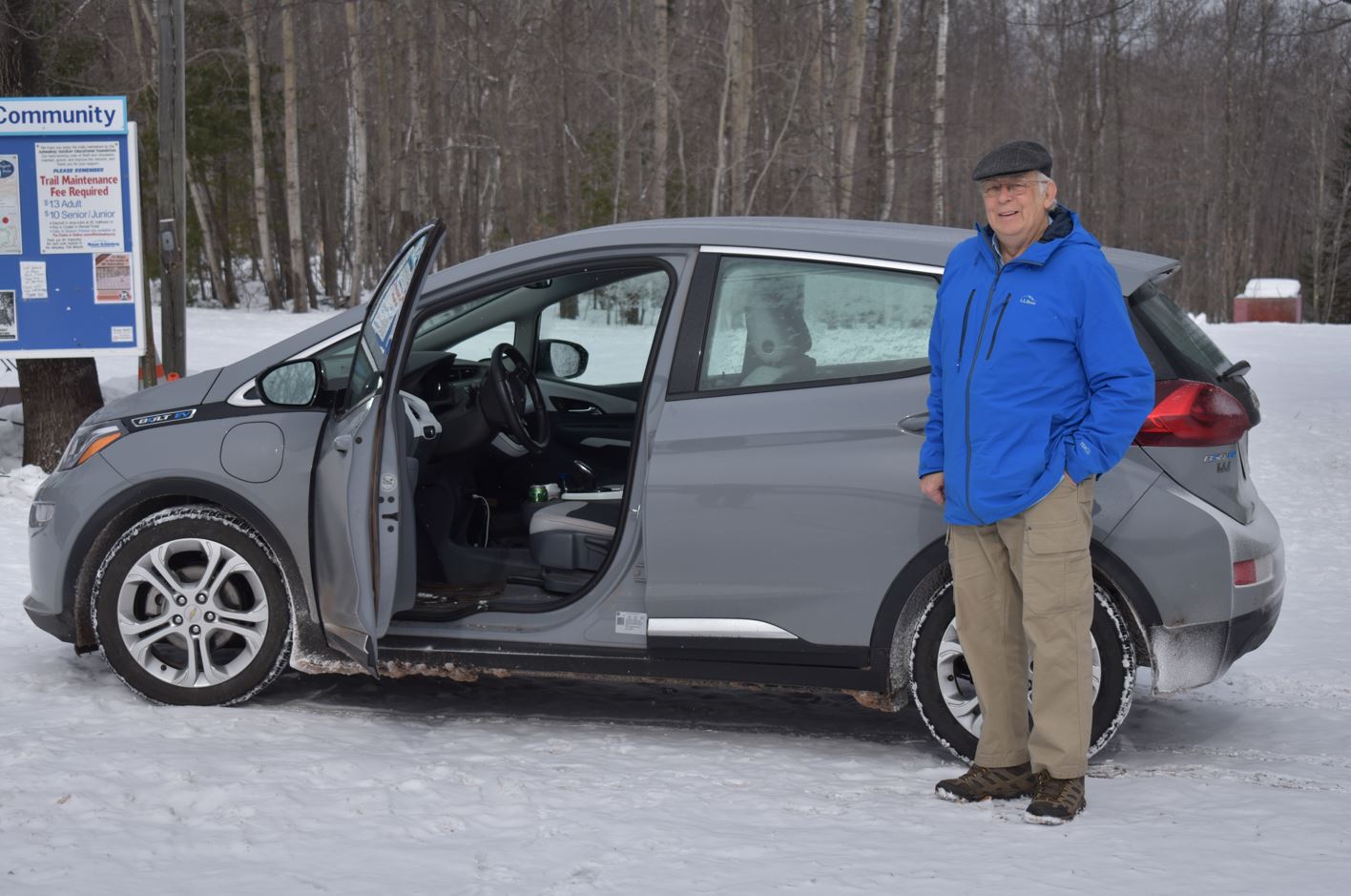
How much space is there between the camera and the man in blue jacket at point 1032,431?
11.8ft

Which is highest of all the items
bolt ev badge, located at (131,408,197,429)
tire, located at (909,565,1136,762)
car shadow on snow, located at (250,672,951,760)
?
bolt ev badge, located at (131,408,197,429)

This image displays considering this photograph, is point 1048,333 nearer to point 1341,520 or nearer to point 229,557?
point 229,557

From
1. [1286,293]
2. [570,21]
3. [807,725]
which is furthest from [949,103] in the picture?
[807,725]

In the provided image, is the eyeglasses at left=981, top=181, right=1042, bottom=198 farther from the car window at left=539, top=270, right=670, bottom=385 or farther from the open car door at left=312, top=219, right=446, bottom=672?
the car window at left=539, top=270, right=670, bottom=385

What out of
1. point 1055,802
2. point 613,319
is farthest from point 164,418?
point 613,319

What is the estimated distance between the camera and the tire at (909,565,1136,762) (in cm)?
406

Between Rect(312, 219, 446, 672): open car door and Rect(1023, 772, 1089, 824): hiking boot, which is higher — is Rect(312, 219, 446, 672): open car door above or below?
above

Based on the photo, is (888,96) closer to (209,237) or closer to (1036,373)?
(209,237)

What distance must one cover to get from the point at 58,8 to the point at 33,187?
932 cm

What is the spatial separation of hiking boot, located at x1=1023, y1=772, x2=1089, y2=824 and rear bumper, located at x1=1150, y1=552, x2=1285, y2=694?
46 centimetres

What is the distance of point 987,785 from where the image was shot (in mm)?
→ 4000

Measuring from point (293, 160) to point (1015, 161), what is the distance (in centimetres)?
2821

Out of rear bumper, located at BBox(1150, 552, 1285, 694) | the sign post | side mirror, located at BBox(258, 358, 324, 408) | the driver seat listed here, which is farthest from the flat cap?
the sign post

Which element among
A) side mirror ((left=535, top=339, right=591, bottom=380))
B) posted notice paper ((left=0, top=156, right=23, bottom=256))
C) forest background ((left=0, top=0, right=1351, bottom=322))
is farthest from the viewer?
forest background ((left=0, top=0, right=1351, bottom=322))
